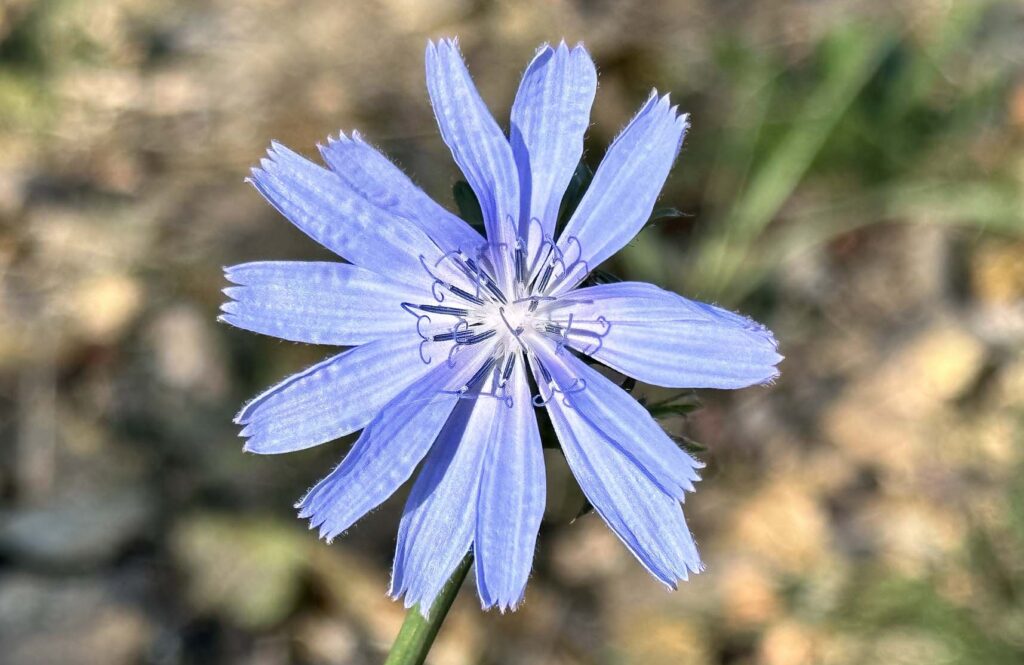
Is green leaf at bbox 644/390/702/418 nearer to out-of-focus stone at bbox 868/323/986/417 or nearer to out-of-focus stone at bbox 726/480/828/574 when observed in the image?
out-of-focus stone at bbox 726/480/828/574

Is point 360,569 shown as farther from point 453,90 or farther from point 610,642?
point 453,90

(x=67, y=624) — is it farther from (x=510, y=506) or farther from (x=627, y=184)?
(x=627, y=184)

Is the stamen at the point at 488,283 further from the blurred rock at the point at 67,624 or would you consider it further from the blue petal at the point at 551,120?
the blurred rock at the point at 67,624

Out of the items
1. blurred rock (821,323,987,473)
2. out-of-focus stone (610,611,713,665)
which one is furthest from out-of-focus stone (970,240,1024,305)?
out-of-focus stone (610,611,713,665)

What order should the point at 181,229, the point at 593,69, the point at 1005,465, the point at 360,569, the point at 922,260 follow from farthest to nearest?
the point at 181,229 < the point at 922,260 < the point at 360,569 < the point at 1005,465 < the point at 593,69

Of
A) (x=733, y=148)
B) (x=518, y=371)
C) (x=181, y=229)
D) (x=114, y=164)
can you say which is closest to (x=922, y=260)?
(x=733, y=148)

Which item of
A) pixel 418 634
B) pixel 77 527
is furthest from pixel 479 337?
pixel 77 527

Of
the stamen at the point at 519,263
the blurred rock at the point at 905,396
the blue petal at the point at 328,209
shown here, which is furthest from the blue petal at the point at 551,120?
the blurred rock at the point at 905,396
